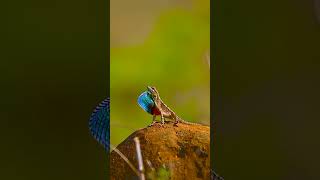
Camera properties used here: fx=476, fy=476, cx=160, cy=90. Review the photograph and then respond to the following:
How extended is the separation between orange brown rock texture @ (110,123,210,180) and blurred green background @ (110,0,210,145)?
0.30 ft

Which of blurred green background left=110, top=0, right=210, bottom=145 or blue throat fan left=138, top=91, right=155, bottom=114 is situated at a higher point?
blurred green background left=110, top=0, right=210, bottom=145

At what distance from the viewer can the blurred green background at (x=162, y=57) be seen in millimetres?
3447

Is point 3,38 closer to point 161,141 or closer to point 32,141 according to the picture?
point 32,141

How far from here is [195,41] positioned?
11.4ft

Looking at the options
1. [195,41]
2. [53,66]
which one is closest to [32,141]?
[53,66]

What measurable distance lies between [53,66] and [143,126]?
2.58 ft

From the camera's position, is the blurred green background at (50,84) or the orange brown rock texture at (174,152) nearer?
the blurred green background at (50,84)

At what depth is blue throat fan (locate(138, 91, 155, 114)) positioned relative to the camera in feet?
11.5

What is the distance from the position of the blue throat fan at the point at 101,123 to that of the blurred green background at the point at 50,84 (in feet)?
0.13

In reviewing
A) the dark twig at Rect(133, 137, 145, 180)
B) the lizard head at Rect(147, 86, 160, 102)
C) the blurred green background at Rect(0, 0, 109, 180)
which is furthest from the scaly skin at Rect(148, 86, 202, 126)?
the blurred green background at Rect(0, 0, 109, 180)
